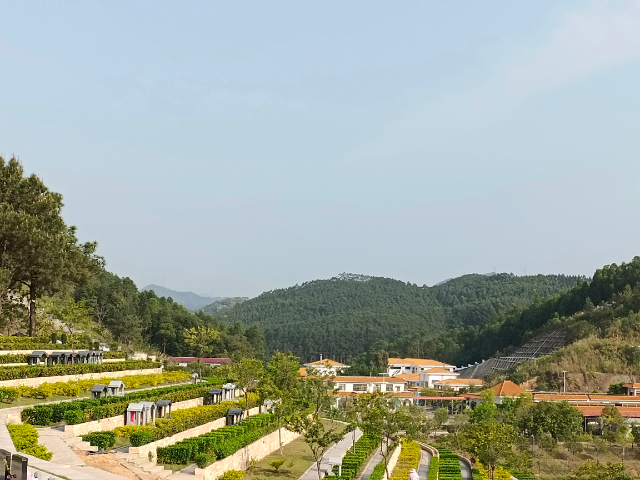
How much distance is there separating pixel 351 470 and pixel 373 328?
408 feet

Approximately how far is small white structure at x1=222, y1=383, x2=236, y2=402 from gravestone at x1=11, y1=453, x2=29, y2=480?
24322 millimetres

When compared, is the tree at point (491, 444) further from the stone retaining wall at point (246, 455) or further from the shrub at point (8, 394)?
the shrub at point (8, 394)

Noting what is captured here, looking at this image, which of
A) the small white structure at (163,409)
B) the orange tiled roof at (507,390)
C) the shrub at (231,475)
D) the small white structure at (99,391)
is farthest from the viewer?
the orange tiled roof at (507,390)

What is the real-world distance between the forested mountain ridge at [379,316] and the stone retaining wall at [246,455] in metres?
98.2

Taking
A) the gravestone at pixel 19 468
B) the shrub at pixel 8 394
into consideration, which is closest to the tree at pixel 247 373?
the shrub at pixel 8 394

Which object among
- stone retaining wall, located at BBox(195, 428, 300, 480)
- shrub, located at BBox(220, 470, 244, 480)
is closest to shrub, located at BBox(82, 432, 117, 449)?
stone retaining wall, located at BBox(195, 428, 300, 480)

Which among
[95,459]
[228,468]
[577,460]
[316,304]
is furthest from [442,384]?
[316,304]

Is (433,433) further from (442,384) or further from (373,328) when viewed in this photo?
(373,328)

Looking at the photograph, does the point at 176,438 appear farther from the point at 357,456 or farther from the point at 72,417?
the point at 357,456

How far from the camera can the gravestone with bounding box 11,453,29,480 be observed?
9414 millimetres

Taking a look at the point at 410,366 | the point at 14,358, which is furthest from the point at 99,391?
the point at 410,366

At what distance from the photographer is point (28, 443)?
1550cm

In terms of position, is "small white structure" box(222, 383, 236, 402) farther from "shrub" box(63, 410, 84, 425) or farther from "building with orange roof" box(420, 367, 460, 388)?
"building with orange roof" box(420, 367, 460, 388)

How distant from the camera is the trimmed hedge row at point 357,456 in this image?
25.6m
